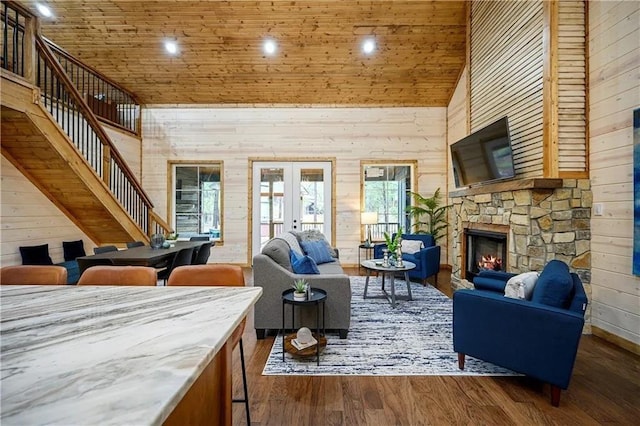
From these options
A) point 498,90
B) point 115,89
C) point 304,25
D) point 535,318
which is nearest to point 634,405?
point 535,318

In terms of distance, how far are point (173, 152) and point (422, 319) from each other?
6002mm

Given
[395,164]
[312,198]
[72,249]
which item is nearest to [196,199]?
[72,249]

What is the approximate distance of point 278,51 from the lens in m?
5.60

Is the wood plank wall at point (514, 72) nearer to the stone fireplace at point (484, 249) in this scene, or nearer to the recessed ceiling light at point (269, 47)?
the stone fireplace at point (484, 249)

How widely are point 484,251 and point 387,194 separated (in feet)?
8.90

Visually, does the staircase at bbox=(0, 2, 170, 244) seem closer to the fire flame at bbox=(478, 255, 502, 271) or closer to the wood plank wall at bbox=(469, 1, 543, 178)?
the fire flame at bbox=(478, 255, 502, 271)

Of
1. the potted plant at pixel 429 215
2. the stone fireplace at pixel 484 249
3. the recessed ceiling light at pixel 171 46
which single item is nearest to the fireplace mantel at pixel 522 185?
the stone fireplace at pixel 484 249

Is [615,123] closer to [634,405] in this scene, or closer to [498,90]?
[498,90]

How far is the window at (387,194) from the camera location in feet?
22.5

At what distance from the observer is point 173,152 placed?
6.78 meters

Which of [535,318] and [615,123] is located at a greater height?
[615,123]

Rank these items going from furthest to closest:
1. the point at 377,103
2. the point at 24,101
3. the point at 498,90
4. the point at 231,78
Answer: the point at 377,103
the point at 231,78
the point at 498,90
the point at 24,101

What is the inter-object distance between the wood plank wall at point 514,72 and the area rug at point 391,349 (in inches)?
83.1

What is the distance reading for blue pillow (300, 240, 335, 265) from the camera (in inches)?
179
